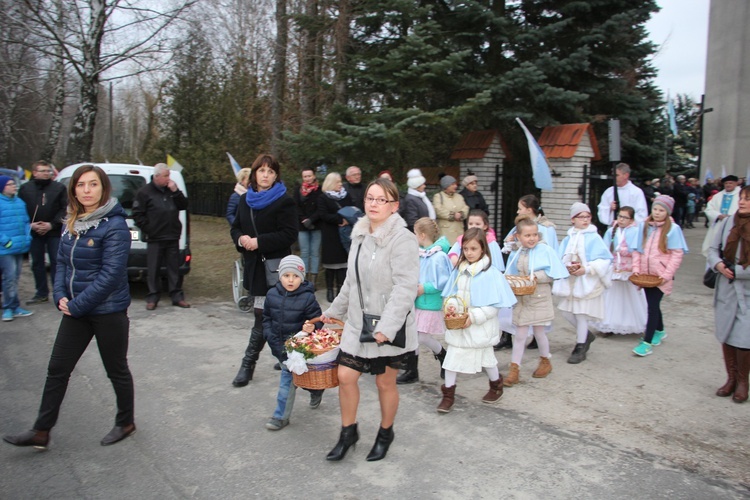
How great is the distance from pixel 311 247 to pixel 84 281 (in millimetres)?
5287

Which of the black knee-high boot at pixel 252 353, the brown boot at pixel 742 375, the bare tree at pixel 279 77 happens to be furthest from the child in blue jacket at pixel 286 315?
the bare tree at pixel 279 77

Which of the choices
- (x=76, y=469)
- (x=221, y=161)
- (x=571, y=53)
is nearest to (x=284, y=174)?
(x=571, y=53)

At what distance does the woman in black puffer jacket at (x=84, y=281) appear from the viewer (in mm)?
4133

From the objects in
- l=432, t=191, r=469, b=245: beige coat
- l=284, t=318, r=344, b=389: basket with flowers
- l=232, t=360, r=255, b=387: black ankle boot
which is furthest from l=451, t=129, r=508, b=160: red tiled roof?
l=284, t=318, r=344, b=389: basket with flowers

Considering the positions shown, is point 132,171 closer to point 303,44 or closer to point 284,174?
point 284,174

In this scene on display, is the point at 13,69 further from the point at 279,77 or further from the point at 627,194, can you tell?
the point at 627,194

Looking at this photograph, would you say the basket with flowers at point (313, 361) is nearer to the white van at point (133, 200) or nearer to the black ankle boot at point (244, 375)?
the black ankle boot at point (244, 375)

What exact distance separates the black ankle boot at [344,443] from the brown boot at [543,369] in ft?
7.93

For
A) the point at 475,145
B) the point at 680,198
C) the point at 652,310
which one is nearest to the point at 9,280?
the point at 652,310

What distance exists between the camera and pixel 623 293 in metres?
7.28

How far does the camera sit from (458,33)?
10859 millimetres

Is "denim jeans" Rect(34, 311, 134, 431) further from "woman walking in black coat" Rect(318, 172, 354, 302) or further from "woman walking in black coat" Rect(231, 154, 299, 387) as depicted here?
"woman walking in black coat" Rect(318, 172, 354, 302)

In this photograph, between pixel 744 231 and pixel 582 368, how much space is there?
202 centimetres

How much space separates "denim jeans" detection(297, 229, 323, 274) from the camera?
9.24 m
